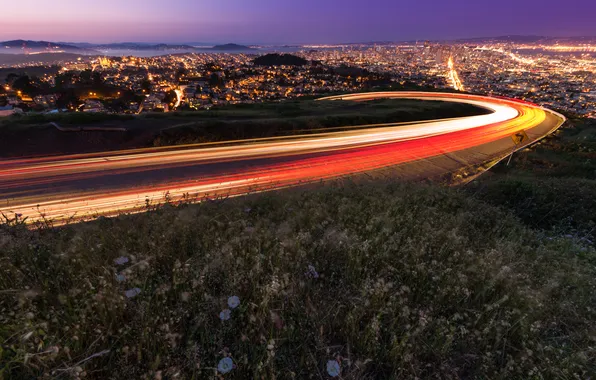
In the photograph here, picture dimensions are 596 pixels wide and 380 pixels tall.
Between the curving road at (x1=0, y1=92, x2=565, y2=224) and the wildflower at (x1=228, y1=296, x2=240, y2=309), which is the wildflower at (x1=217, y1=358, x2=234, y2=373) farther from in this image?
the curving road at (x1=0, y1=92, x2=565, y2=224)

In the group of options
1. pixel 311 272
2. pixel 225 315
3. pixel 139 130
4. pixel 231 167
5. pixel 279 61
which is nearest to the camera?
pixel 225 315

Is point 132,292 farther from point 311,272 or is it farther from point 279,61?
point 279,61

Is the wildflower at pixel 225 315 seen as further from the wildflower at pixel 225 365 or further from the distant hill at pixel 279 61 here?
the distant hill at pixel 279 61

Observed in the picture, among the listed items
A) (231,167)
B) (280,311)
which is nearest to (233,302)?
(280,311)

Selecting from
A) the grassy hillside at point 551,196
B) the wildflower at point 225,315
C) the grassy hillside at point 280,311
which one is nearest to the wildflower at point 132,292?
the grassy hillside at point 280,311

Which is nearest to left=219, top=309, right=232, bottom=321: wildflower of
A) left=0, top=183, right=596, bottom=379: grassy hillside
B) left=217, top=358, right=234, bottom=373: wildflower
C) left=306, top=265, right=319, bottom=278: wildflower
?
left=0, top=183, right=596, bottom=379: grassy hillside
